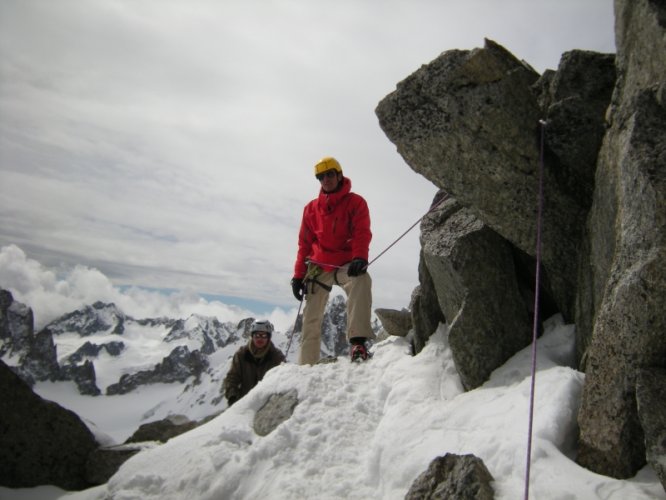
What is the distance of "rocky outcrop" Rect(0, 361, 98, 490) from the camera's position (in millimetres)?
8906

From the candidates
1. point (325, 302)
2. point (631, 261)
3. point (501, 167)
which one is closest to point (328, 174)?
point (325, 302)

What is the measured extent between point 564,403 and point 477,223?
3476mm

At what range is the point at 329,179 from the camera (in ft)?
33.0

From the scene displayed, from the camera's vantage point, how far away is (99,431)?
1099 cm

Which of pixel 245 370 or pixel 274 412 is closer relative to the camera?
pixel 274 412

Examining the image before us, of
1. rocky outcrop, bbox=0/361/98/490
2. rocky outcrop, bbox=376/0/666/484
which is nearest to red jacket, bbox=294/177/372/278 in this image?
rocky outcrop, bbox=376/0/666/484

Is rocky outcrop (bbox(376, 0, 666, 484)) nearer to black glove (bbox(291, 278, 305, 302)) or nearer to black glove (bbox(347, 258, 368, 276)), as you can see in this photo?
black glove (bbox(347, 258, 368, 276))

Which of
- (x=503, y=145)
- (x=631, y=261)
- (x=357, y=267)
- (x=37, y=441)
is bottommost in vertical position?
(x=37, y=441)

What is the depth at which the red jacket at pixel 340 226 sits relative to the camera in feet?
32.1

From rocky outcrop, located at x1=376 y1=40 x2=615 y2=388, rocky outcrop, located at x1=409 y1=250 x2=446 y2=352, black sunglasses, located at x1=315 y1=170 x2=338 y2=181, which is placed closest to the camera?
rocky outcrop, located at x1=376 y1=40 x2=615 y2=388

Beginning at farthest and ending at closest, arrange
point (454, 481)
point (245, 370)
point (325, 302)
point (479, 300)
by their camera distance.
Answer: point (245, 370), point (325, 302), point (479, 300), point (454, 481)

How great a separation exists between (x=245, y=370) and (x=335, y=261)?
3938 millimetres

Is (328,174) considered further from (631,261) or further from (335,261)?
(631,261)

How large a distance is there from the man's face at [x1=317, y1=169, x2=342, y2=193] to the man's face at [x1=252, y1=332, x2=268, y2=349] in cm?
439
